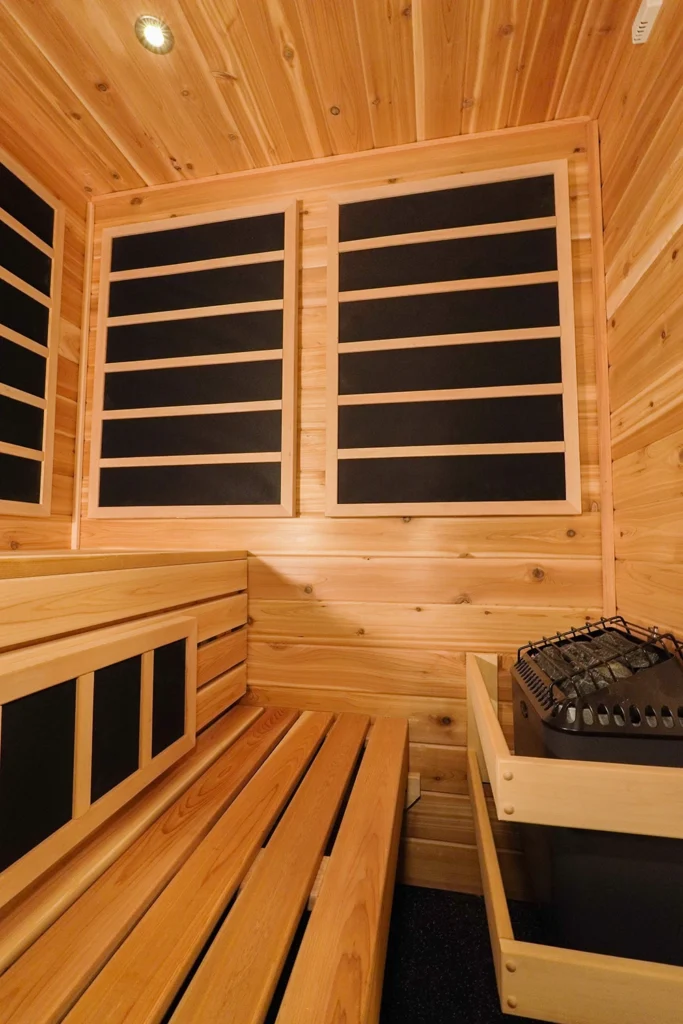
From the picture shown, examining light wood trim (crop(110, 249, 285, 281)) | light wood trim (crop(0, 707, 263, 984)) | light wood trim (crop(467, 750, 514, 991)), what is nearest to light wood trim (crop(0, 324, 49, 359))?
light wood trim (crop(110, 249, 285, 281))

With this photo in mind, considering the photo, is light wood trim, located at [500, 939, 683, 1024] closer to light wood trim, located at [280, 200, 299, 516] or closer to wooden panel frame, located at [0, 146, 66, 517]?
light wood trim, located at [280, 200, 299, 516]

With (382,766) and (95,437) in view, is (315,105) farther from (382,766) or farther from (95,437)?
(382,766)

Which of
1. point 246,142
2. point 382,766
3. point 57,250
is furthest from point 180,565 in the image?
point 246,142

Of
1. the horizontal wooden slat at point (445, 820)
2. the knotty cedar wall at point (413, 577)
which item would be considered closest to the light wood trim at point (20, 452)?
the knotty cedar wall at point (413, 577)

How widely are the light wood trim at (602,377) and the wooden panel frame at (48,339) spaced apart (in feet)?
6.80

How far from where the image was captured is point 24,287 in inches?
72.7

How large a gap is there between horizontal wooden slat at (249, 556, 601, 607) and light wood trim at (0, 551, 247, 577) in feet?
1.21

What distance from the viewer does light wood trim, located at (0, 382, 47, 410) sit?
1755 mm

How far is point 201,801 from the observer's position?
3.91 feet

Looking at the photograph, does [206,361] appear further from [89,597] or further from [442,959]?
[442,959]

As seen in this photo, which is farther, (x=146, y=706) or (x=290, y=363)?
(x=290, y=363)

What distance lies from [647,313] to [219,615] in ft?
5.24

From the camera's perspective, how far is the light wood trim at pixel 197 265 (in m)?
1.96

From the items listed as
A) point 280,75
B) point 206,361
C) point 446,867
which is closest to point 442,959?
point 446,867
